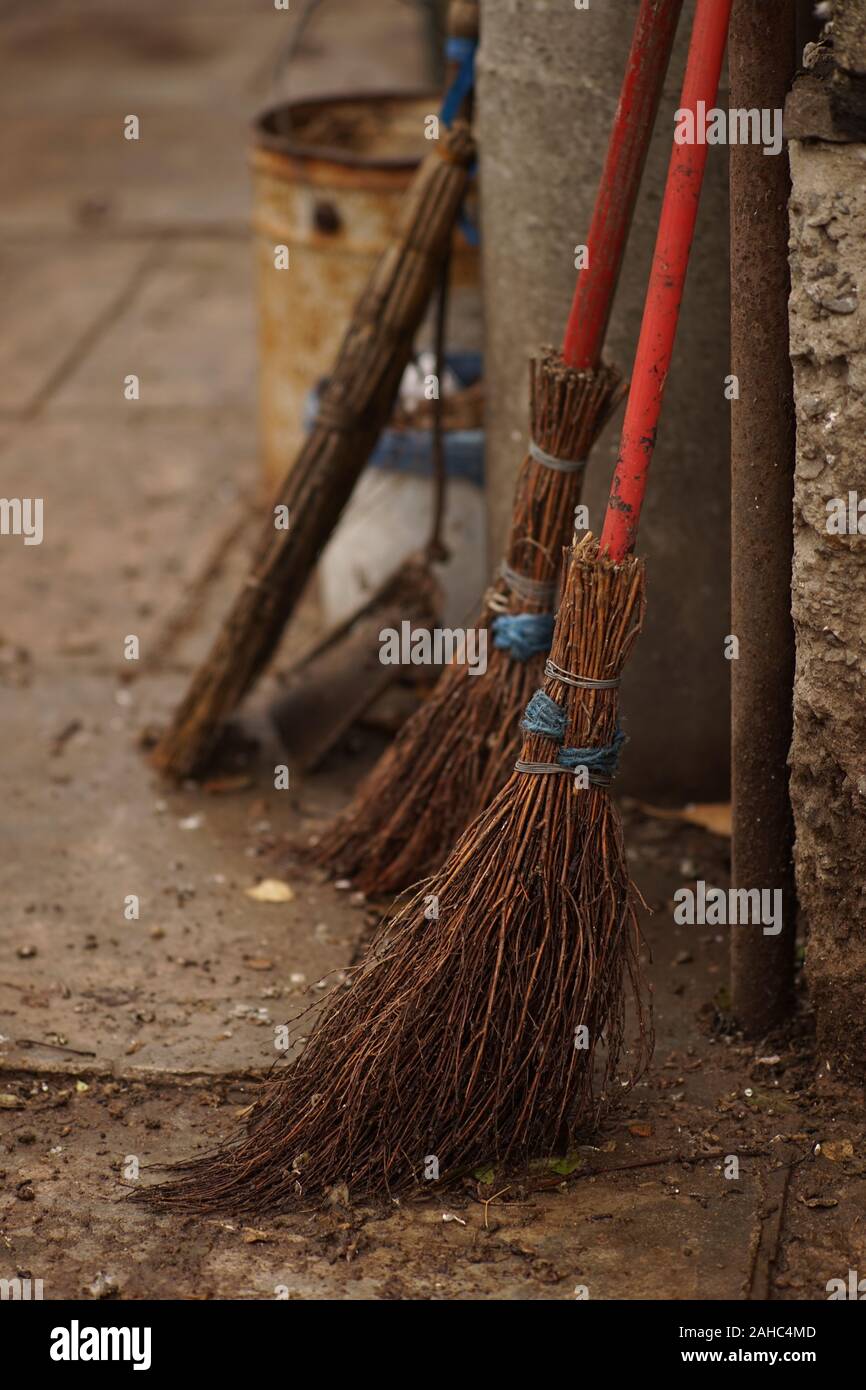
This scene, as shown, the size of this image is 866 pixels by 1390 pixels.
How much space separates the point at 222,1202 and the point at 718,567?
153cm

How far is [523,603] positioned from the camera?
2979 millimetres

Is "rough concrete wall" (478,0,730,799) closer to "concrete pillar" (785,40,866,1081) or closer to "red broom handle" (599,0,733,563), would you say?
"red broom handle" (599,0,733,563)

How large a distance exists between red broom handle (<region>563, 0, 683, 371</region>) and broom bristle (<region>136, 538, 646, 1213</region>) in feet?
1.65

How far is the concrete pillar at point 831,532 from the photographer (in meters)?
2.26

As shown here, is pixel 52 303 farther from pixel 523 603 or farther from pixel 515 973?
pixel 515 973

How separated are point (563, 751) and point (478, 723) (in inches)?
24.4

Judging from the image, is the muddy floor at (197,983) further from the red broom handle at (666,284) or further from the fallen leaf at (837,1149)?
the red broom handle at (666,284)

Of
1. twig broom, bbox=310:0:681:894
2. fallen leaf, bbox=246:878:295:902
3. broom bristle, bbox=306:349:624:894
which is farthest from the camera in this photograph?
fallen leaf, bbox=246:878:295:902

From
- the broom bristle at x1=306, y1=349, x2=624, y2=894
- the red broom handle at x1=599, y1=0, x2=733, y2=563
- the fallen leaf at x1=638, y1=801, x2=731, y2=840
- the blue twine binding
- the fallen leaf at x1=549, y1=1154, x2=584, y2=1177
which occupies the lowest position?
the fallen leaf at x1=549, y1=1154, x2=584, y2=1177

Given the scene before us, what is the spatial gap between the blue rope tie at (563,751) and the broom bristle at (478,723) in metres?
0.48

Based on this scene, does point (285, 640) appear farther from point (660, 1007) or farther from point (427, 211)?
point (660, 1007)

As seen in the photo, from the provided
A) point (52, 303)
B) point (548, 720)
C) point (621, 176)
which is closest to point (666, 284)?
point (621, 176)

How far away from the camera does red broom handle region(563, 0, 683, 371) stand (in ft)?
8.40

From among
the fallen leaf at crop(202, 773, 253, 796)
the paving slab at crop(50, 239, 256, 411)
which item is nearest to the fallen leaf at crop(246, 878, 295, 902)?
the fallen leaf at crop(202, 773, 253, 796)
